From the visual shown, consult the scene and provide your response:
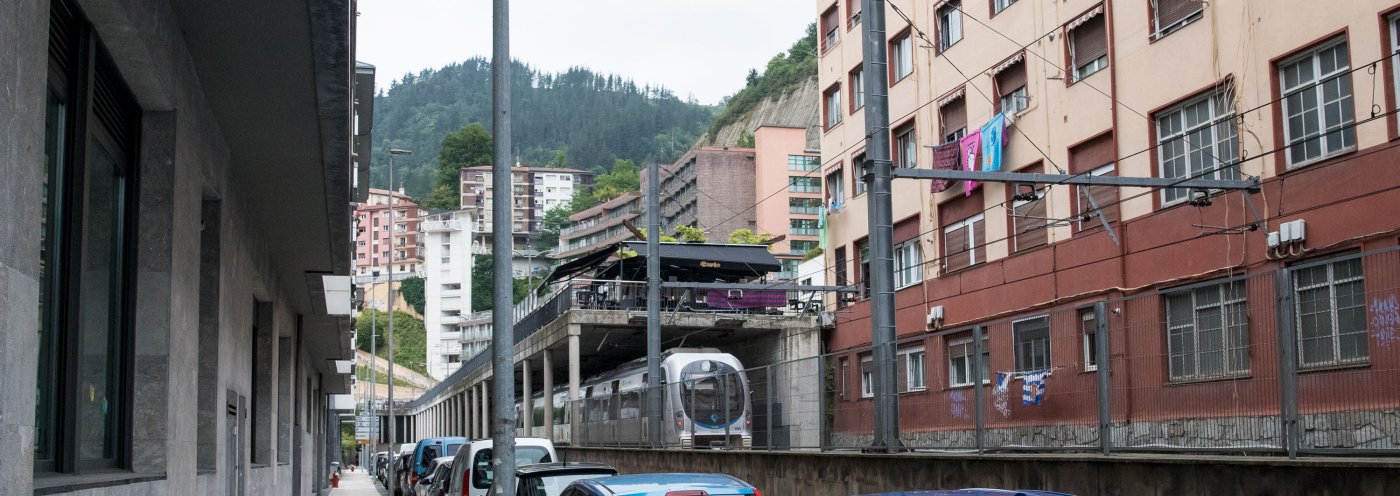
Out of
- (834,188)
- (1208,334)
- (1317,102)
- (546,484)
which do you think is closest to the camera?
(1208,334)

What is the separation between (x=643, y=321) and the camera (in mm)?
40719

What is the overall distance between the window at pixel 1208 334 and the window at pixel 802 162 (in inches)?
3733

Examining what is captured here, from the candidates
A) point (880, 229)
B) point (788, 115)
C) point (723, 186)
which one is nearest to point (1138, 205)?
point (880, 229)

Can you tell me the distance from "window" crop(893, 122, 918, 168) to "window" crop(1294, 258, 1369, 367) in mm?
24405

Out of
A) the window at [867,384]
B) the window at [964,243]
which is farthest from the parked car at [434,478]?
the window at [964,243]

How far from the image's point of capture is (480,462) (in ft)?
63.2

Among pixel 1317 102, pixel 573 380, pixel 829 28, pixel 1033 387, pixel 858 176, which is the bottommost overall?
pixel 1033 387

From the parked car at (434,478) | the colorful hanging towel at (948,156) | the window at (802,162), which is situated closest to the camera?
the parked car at (434,478)

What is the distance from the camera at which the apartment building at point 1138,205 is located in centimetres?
1123

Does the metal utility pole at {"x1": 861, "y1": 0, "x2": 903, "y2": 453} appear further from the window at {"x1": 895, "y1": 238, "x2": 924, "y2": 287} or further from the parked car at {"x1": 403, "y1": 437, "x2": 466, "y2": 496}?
the parked car at {"x1": 403, "y1": 437, "x2": 466, "y2": 496}

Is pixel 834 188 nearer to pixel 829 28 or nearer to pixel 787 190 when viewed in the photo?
pixel 829 28

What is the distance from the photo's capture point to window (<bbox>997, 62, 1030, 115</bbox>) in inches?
1180

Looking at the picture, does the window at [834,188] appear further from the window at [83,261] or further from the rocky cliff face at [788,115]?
the rocky cliff face at [788,115]

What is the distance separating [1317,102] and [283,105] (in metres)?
16.0
